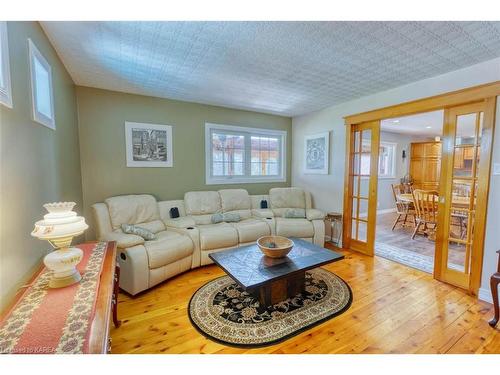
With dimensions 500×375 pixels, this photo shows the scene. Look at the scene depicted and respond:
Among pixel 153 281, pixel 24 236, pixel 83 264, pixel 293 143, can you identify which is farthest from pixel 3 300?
pixel 293 143

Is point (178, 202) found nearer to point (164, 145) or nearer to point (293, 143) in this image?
point (164, 145)

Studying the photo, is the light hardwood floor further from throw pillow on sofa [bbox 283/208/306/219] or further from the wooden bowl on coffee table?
throw pillow on sofa [bbox 283/208/306/219]

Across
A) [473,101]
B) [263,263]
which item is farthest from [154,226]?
[473,101]

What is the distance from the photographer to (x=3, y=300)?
3.62 ft

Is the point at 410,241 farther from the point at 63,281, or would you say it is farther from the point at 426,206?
the point at 63,281

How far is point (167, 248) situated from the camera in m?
2.54

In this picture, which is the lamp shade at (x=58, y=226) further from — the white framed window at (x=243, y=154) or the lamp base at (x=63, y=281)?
the white framed window at (x=243, y=154)

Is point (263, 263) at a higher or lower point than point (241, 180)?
lower

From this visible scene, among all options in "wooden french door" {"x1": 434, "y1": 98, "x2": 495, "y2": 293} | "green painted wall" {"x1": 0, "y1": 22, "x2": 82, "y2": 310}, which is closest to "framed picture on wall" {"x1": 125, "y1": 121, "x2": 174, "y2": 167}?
"green painted wall" {"x1": 0, "y1": 22, "x2": 82, "y2": 310}

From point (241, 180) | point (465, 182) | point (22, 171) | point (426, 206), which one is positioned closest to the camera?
point (22, 171)

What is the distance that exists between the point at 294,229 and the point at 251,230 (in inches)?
27.3

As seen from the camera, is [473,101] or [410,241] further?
[410,241]

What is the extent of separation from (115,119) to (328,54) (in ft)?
9.28

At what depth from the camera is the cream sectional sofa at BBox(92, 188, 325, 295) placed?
2.38m
